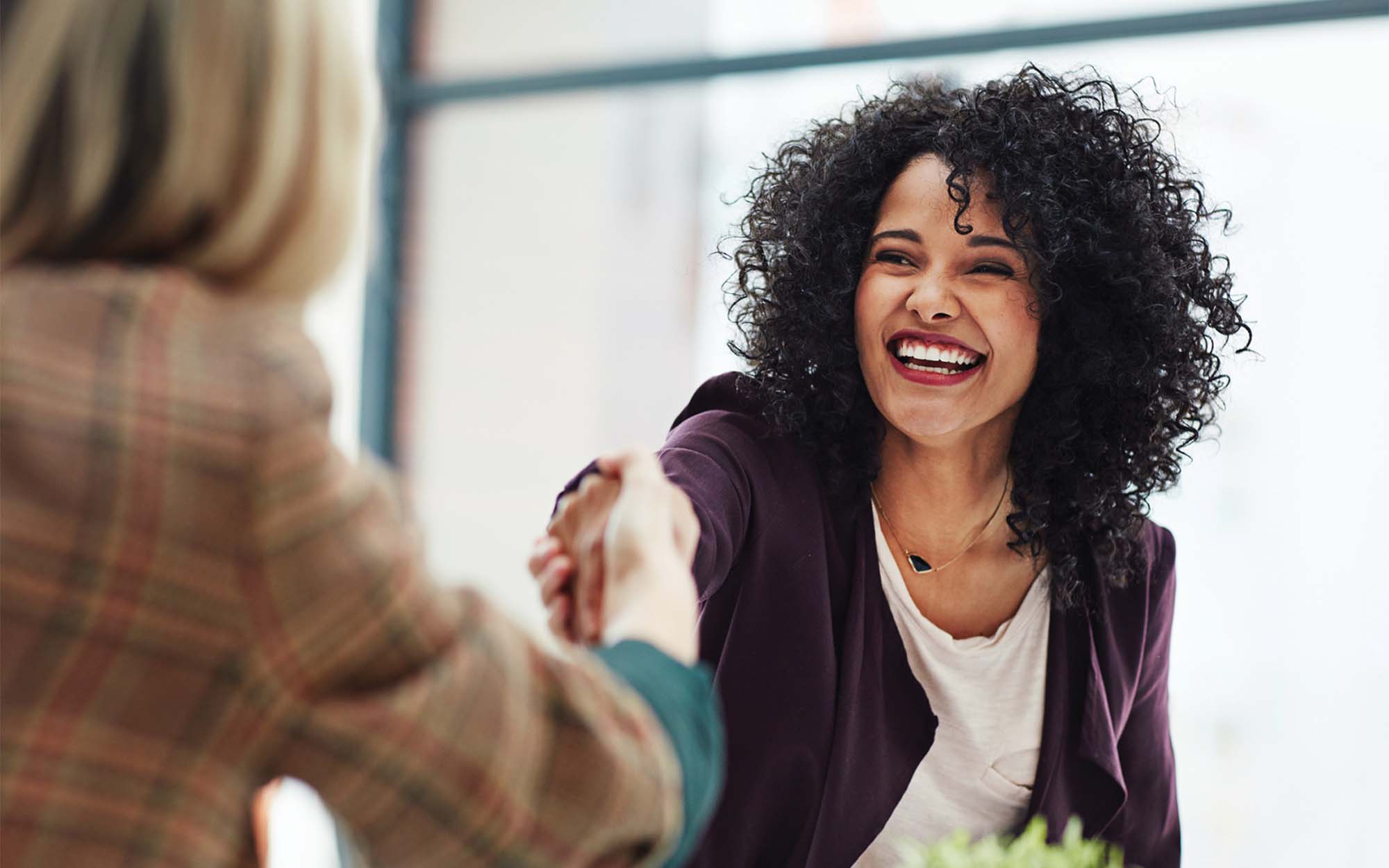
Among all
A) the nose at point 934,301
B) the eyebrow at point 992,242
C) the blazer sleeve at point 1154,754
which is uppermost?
the eyebrow at point 992,242

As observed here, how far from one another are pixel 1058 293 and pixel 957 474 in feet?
0.92

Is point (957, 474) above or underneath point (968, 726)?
above

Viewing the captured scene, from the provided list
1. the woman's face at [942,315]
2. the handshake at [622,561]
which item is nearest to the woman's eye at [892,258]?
the woman's face at [942,315]

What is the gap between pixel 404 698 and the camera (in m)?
0.75

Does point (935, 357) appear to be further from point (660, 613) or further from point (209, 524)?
point (209, 524)

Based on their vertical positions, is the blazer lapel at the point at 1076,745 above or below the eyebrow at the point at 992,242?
below

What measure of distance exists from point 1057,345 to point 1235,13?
1.35 m

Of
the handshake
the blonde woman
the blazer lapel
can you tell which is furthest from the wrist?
the blazer lapel

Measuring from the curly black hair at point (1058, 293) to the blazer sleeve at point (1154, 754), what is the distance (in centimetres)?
8

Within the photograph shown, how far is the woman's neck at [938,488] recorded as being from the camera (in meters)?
1.71

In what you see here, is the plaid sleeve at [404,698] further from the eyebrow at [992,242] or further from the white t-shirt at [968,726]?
the eyebrow at [992,242]

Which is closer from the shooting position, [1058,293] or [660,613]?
[660,613]

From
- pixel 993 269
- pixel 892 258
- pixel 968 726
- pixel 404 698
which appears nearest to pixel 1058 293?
pixel 993 269

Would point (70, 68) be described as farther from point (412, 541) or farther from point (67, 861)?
point (67, 861)
